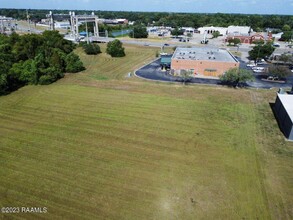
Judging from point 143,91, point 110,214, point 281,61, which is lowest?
point 110,214

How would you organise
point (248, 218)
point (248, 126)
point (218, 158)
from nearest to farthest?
1. point (248, 218)
2. point (218, 158)
3. point (248, 126)

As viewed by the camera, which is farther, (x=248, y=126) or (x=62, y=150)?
(x=248, y=126)

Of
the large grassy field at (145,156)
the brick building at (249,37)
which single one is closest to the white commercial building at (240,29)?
the brick building at (249,37)

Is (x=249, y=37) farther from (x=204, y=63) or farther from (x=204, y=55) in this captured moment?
(x=204, y=63)

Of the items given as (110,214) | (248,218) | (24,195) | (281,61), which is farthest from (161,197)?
(281,61)

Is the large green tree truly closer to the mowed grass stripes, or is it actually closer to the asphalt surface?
the asphalt surface

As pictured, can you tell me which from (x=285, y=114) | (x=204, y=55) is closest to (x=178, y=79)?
(x=204, y=55)

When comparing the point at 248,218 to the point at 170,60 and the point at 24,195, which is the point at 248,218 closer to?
the point at 24,195

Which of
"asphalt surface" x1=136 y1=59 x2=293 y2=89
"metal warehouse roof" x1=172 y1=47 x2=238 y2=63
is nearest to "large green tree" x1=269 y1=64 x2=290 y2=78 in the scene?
"asphalt surface" x1=136 y1=59 x2=293 y2=89
